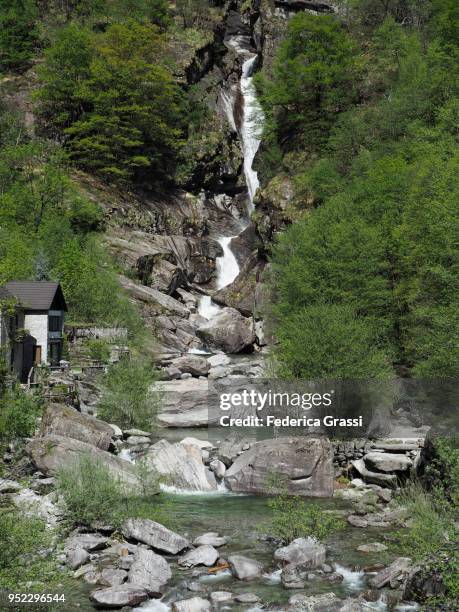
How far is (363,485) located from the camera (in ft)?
75.7

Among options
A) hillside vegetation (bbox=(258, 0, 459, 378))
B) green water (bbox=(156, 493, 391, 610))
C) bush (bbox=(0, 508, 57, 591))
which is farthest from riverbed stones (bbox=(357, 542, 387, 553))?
bush (bbox=(0, 508, 57, 591))

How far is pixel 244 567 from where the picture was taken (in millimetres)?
15625

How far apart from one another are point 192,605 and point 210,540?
4.10 meters

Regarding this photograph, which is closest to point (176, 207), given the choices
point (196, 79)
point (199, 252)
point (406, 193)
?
point (199, 252)

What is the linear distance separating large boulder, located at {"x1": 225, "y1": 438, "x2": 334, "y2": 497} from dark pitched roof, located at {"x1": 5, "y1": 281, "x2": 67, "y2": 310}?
57.3ft

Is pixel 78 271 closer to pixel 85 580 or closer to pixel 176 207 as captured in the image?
pixel 176 207

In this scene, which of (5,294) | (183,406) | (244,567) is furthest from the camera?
(183,406)

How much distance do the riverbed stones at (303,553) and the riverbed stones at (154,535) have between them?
263cm

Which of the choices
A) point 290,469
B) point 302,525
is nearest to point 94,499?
point 302,525

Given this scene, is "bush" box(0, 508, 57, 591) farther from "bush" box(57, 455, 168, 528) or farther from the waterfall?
the waterfall

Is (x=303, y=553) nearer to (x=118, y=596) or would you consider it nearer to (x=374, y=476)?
(x=118, y=596)

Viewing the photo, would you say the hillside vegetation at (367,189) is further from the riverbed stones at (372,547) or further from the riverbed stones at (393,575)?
the riverbed stones at (393,575)

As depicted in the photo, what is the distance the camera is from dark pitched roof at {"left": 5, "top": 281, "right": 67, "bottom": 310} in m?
35.7

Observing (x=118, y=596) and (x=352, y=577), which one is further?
(x=352, y=577)
